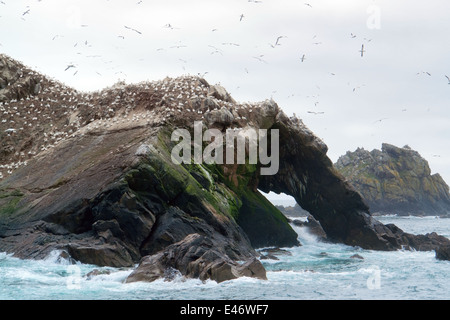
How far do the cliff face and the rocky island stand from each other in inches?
2587

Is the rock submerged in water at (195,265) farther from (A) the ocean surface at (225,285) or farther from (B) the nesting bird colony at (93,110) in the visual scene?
(B) the nesting bird colony at (93,110)

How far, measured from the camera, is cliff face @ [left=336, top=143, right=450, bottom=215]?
103 m


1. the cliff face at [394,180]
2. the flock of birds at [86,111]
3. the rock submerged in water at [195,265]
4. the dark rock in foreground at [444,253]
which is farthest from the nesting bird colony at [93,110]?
the cliff face at [394,180]

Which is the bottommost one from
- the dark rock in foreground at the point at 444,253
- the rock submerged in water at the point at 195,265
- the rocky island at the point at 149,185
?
the dark rock in foreground at the point at 444,253

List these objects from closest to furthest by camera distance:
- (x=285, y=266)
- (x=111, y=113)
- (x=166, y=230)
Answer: (x=166, y=230), (x=285, y=266), (x=111, y=113)

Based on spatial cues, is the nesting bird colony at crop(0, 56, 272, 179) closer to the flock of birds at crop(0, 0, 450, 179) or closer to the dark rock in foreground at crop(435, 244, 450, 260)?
the flock of birds at crop(0, 0, 450, 179)

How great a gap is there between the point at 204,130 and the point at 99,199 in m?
8.98

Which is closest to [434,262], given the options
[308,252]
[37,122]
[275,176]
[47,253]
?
[308,252]

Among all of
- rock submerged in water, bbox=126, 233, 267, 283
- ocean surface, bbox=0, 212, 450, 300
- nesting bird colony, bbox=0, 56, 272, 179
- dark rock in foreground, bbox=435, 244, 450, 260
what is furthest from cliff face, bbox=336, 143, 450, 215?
rock submerged in water, bbox=126, 233, 267, 283

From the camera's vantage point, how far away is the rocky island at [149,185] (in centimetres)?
2147

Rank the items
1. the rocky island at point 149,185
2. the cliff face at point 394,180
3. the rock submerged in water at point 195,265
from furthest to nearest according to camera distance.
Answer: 1. the cliff face at point 394,180
2. the rocky island at point 149,185
3. the rock submerged in water at point 195,265

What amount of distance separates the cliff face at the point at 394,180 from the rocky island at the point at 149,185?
65.7 m
